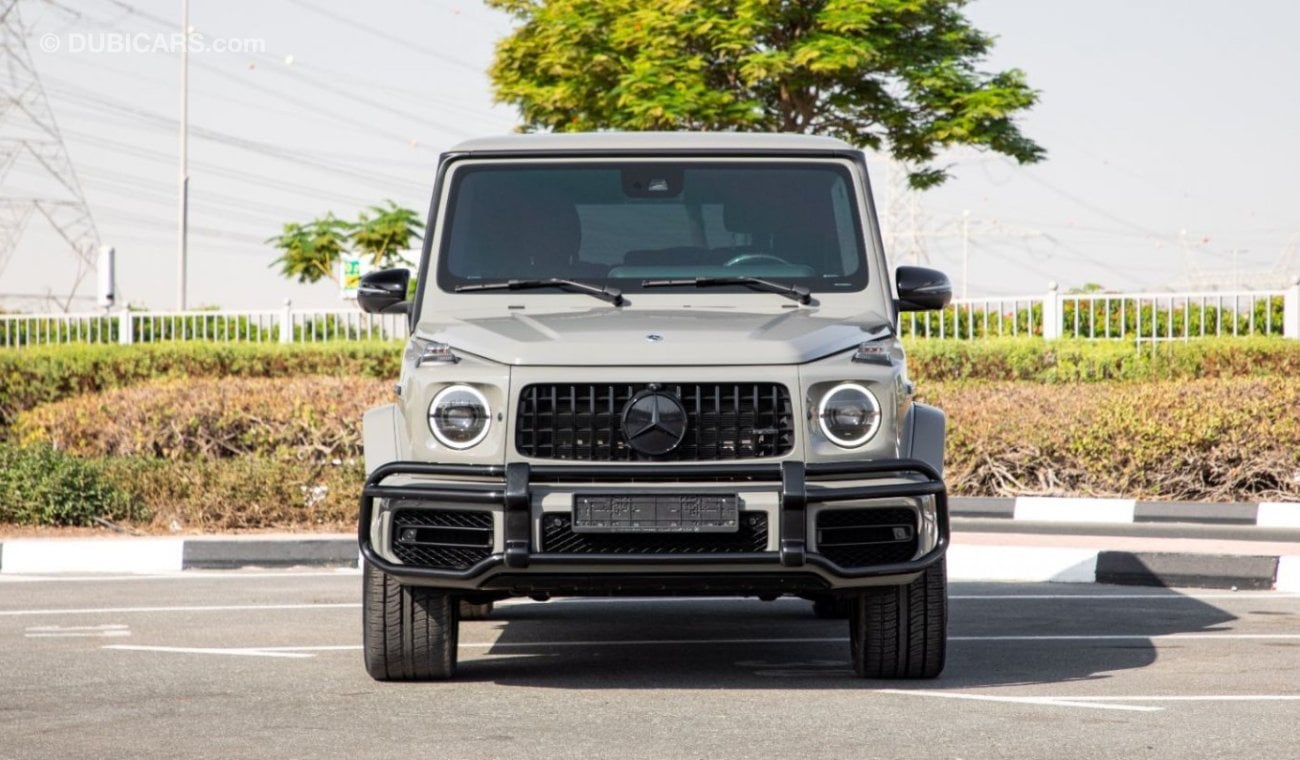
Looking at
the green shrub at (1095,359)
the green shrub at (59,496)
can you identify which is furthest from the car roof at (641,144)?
the green shrub at (1095,359)

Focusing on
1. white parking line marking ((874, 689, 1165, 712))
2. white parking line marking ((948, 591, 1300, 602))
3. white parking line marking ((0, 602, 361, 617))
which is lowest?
white parking line marking ((0, 602, 361, 617))

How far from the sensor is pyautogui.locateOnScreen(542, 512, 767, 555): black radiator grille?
6.20 m

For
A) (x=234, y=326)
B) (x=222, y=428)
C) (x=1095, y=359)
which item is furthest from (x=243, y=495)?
(x=234, y=326)

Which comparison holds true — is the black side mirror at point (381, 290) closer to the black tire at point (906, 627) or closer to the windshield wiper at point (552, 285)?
the windshield wiper at point (552, 285)

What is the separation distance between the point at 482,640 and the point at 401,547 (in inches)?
75.4

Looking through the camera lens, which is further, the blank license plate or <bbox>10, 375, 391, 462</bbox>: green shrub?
<bbox>10, 375, 391, 462</bbox>: green shrub

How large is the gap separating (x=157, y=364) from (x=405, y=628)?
17.0m

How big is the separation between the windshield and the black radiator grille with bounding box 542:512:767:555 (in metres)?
1.39

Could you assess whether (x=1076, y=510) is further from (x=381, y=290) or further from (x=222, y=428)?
(x=381, y=290)

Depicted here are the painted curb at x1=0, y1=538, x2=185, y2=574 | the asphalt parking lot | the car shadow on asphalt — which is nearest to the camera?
the asphalt parking lot

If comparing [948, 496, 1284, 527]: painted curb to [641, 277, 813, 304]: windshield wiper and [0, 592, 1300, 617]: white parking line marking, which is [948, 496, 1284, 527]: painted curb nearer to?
[0, 592, 1300, 617]: white parking line marking

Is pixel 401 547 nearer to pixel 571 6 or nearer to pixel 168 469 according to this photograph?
pixel 168 469

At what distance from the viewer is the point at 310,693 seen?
6641 millimetres

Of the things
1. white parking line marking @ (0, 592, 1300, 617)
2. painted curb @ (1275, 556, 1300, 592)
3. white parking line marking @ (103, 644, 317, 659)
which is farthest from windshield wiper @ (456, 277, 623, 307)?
painted curb @ (1275, 556, 1300, 592)
